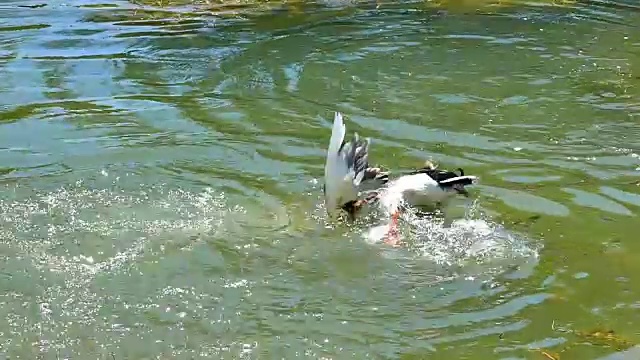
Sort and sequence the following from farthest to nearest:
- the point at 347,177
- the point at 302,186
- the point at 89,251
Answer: the point at 302,186
the point at 347,177
the point at 89,251

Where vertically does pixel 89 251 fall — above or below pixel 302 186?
above

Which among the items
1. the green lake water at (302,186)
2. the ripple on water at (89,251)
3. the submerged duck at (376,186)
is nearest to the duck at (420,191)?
the submerged duck at (376,186)

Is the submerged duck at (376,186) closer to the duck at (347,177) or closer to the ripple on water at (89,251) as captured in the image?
the duck at (347,177)

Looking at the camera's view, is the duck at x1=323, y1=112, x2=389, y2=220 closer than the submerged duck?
Yes

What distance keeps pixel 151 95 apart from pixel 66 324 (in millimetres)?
4620

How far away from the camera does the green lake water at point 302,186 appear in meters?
5.23

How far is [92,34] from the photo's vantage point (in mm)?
11617

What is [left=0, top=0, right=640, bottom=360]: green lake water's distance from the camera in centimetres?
523

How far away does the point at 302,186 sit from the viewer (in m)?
7.31

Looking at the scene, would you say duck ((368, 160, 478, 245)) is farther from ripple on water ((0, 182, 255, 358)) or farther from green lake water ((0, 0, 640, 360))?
ripple on water ((0, 182, 255, 358))

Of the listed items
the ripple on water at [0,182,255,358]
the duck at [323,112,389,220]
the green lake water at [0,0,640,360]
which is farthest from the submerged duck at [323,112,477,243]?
the ripple on water at [0,182,255,358]

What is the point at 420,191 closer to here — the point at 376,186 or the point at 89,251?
the point at 376,186

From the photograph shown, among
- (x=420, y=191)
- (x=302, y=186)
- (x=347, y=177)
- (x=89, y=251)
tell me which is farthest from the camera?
(x=302, y=186)

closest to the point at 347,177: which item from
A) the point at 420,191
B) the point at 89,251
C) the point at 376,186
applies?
the point at 376,186
